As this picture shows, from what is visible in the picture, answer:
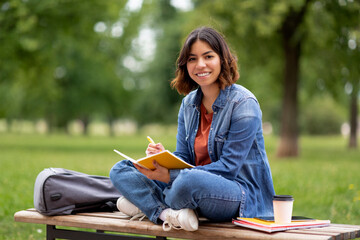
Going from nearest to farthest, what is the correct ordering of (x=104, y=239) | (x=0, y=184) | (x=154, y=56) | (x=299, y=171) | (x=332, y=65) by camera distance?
(x=104, y=239)
(x=0, y=184)
(x=299, y=171)
(x=332, y=65)
(x=154, y=56)

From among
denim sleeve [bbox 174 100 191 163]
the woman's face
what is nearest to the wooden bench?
denim sleeve [bbox 174 100 191 163]

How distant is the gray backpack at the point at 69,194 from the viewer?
12.0ft

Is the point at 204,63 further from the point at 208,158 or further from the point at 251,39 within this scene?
the point at 251,39

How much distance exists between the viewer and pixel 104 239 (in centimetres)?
356

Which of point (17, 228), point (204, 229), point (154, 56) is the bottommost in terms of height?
point (17, 228)

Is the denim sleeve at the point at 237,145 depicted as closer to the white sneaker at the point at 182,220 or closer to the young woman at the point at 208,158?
the young woman at the point at 208,158

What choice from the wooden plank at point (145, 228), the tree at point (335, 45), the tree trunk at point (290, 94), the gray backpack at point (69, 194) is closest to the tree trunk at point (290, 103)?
the tree trunk at point (290, 94)

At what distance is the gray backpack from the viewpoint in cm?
366

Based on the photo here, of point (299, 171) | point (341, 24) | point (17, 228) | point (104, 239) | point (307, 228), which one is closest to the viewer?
point (307, 228)

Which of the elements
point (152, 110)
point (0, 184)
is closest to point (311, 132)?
point (152, 110)

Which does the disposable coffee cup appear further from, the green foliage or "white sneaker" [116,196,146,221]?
the green foliage

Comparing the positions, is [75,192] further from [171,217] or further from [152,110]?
[152,110]

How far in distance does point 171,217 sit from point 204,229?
0.21 metres

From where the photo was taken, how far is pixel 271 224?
300 cm
